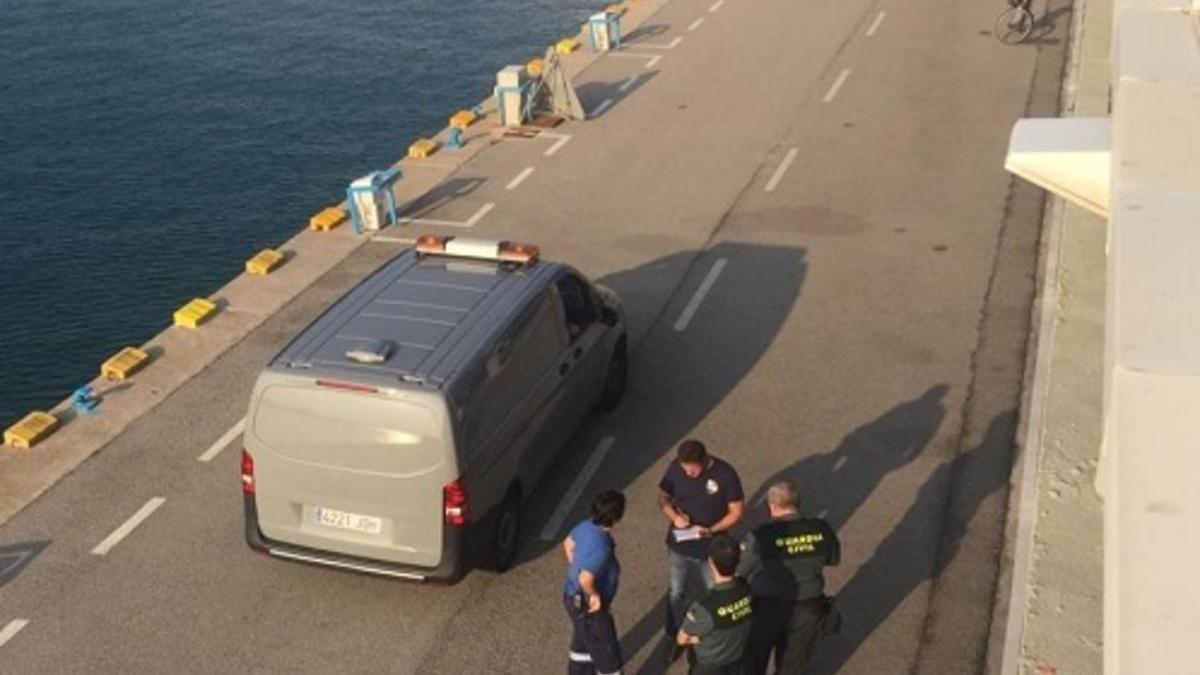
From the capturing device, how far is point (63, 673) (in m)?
9.84

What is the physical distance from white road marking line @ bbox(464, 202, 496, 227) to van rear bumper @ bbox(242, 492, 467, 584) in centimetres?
856

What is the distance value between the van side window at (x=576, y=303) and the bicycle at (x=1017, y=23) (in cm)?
1718

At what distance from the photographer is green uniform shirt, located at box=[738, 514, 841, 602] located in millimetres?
8492

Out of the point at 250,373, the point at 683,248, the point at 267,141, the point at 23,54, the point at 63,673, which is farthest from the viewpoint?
the point at 23,54

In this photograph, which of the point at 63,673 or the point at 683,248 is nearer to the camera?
the point at 63,673

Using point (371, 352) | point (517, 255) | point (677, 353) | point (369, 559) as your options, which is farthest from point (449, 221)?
point (369, 559)

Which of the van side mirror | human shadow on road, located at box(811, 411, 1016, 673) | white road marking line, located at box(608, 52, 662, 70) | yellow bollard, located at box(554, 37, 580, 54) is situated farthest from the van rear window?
yellow bollard, located at box(554, 37, 580, 54)

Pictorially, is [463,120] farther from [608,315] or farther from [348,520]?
[348,520]

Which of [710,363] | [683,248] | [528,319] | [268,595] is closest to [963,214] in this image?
[683,248]

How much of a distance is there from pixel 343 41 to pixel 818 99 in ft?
62.7

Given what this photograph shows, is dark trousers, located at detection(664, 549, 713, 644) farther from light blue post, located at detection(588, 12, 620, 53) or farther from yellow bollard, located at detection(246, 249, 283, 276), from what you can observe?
light blue post, located at detection(588, 12, 620, 53)

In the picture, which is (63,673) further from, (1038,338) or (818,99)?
(818,99)

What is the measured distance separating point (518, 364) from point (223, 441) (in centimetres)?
366

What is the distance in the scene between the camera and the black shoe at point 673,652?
873 cm
